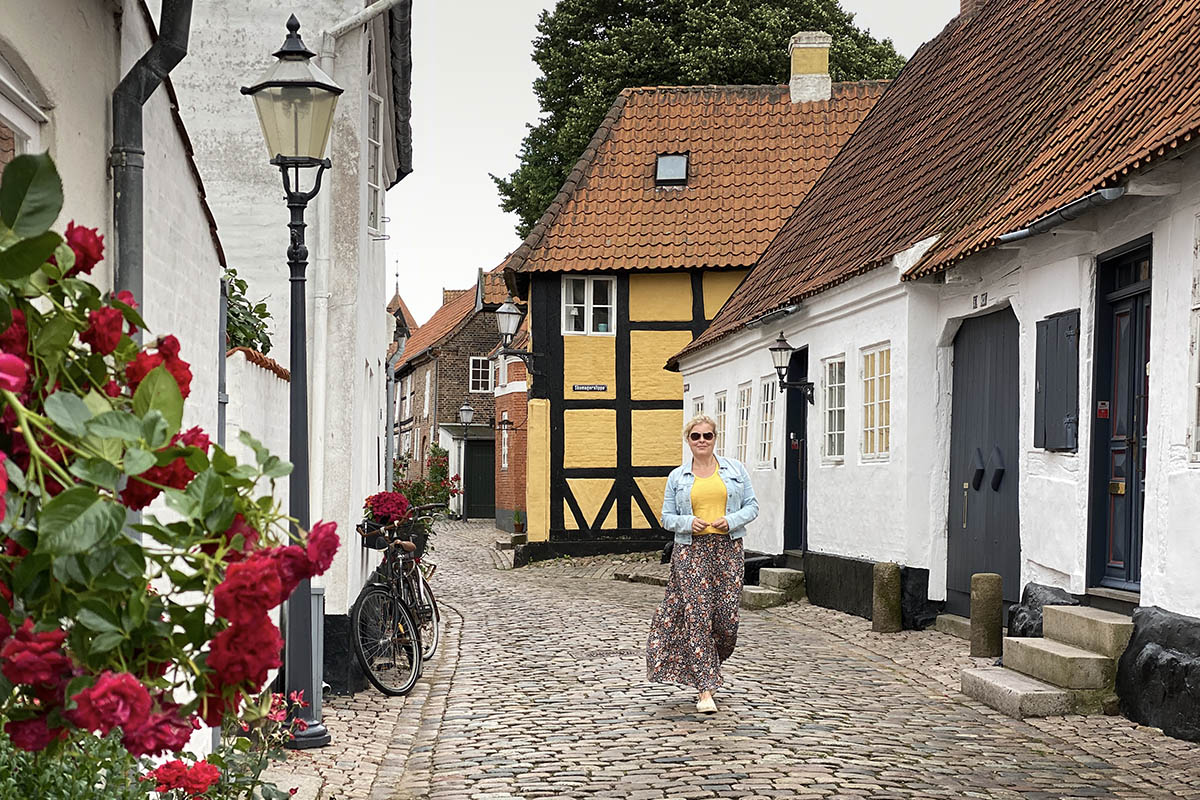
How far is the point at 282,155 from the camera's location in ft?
23.2

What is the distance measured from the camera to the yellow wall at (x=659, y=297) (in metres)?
25.1

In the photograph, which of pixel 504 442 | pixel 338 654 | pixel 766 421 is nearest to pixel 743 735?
pixel 338 654

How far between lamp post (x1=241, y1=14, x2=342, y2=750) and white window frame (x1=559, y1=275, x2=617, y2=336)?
17662 mm

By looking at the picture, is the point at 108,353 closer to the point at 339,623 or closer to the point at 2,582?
the point at 2,582

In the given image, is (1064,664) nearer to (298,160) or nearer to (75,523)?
(298,160)

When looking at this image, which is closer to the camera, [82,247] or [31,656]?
[31,656]

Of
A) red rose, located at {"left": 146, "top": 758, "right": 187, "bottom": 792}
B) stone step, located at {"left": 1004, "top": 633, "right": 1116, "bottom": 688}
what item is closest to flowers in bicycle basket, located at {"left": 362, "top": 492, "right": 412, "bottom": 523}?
stone step, located at {"left": 1004, "top": 633, "right": 1116, "bottom": 688}

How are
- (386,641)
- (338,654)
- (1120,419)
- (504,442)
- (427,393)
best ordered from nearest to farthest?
(1120,419) < (338,654) < (386,641) < (504,442) < (427,393)

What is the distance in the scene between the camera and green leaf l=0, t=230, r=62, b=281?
1.88 metres

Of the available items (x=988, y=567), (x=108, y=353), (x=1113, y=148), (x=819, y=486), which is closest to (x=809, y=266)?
(x=819, y=486)

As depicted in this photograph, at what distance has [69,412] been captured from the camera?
6.06 ft

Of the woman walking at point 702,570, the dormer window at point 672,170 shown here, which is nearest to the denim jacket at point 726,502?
the woman walking at point 702,570

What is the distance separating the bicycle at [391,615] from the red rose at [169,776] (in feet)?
17.5

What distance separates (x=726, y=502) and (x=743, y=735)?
1.55 meters
